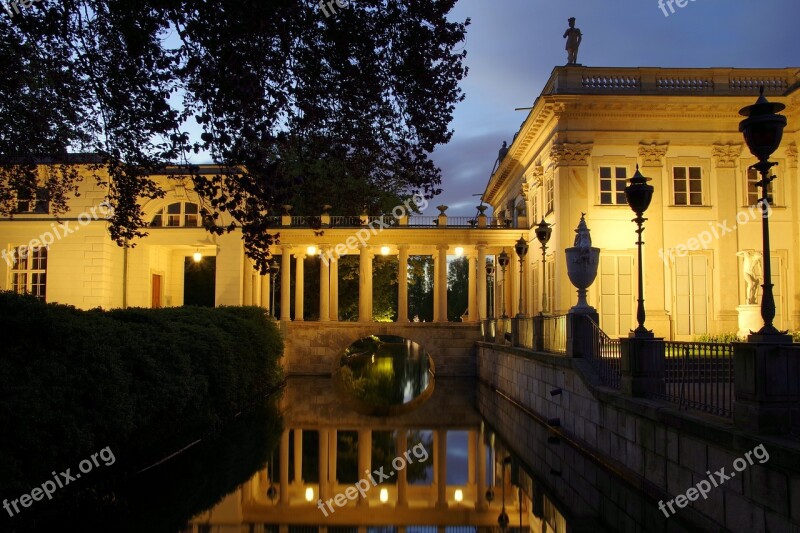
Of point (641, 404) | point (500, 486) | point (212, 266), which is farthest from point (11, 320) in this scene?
point (212, 266)

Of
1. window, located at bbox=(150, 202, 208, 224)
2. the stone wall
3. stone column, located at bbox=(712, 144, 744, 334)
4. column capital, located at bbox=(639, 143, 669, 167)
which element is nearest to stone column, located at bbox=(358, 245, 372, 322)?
window, located at bbox=(150, 202, 208, 224)

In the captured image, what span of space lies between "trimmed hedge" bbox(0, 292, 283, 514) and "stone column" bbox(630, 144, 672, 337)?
52.2 feet

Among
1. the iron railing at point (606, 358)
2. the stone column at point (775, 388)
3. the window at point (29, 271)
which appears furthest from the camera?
the window at point (29, 271)

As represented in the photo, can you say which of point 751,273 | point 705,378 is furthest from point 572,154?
point 705,378

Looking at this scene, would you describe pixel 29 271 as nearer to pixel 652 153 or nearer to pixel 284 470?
pixel 284 470

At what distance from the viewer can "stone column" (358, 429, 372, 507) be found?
1185 centimetres

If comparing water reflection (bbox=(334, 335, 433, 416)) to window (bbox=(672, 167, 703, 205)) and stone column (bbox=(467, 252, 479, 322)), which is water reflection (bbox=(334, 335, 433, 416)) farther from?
window (bbox=(672, 167, 703, 205))

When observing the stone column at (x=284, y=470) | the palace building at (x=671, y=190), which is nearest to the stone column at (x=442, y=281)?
the palace building at (x=671, y=190)

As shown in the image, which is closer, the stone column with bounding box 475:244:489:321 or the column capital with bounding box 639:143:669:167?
the column capital with bounding box 639:143:669:167

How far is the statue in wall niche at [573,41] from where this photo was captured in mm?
27520

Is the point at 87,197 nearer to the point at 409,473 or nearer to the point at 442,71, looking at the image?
the point at 409,473

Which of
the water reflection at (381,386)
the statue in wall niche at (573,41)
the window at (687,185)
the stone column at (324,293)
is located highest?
the statue in wall niche at (573,41)

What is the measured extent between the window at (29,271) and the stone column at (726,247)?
80.2ft

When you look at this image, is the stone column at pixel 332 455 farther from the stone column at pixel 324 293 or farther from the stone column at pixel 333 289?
the stone column at pixel 333 289
